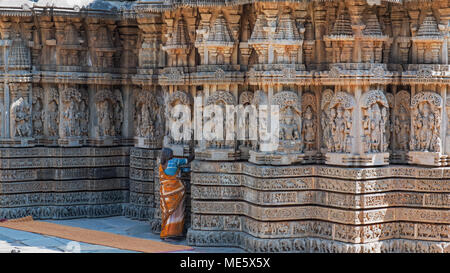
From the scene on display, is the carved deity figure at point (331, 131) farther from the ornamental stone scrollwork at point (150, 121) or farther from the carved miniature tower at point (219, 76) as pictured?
the ornamental stone scrollwork at point (150, 121)

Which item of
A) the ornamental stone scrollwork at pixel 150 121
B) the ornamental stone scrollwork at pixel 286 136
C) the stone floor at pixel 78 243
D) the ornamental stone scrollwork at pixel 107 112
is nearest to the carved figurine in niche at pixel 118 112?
the ornamental stone scrollwork at pixel 107 112

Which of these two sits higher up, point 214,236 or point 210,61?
point 210,61

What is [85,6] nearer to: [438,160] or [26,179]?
[26,179]

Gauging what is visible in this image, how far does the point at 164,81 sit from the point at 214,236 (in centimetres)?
334

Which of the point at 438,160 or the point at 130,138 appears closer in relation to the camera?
the point at 438,160

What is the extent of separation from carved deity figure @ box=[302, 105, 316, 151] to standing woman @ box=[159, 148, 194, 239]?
2.49m

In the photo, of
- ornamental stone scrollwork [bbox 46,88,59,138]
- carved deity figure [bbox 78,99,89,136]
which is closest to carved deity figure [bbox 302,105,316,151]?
carved deity figure [bbox 78,99,89,136]

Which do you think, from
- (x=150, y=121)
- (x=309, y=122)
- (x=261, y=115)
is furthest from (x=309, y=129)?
(x=150, y=121)

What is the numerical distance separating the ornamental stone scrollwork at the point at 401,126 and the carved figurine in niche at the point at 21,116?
844cm

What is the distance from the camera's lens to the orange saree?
1597cm

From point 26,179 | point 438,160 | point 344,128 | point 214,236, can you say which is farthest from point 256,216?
point 26,179

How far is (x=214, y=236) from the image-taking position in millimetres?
15406

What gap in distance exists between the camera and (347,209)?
1448 centimetres

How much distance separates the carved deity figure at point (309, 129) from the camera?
1498cm
